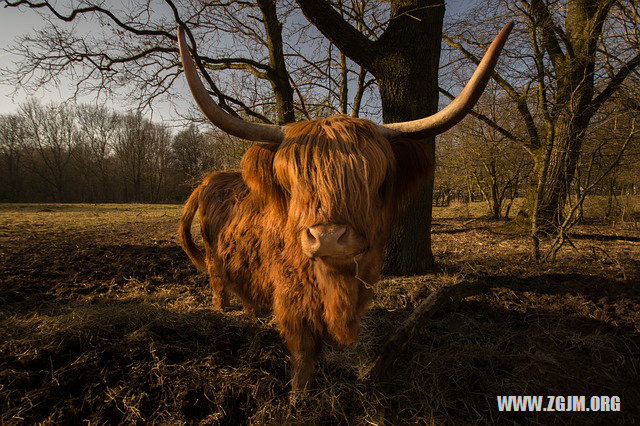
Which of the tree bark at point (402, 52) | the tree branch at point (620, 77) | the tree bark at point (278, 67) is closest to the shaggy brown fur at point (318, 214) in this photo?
the tree bark at point (402, 52)

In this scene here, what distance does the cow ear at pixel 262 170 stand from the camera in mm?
1975

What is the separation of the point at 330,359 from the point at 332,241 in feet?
4.71

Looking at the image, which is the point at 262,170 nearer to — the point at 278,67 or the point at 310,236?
the point at 310,236

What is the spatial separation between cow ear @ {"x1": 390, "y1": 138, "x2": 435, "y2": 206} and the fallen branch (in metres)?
1.03

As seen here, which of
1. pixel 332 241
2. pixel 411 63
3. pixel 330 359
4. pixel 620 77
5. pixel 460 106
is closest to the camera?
pixel 332 241

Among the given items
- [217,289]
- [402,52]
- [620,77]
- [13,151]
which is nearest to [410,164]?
[402,52]

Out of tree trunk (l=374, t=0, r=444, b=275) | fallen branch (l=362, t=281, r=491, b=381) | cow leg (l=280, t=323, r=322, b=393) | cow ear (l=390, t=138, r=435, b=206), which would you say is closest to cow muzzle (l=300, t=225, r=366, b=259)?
cow ear (l=390, t=138, r=435, b=206)

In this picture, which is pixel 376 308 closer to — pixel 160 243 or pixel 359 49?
pixel 359 49

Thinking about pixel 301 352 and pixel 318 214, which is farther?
pixel 301 352

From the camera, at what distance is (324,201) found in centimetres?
155

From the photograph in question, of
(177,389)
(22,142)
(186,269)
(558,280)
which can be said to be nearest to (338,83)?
(186,269)

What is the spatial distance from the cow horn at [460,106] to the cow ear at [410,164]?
9 cm

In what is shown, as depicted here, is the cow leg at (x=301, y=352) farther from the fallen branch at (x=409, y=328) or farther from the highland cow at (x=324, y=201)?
the fallen branch at (x=409, y=328)

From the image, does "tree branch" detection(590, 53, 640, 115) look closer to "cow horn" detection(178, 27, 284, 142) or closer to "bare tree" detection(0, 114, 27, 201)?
"cow horn" detection(178, 27, 284, 142)
